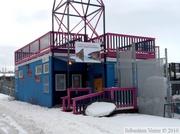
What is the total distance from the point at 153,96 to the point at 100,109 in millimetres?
2477

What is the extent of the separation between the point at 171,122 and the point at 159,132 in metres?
1.89

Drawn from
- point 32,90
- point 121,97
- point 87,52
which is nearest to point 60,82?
point 87,52

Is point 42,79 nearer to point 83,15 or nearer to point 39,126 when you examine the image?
point 83,15

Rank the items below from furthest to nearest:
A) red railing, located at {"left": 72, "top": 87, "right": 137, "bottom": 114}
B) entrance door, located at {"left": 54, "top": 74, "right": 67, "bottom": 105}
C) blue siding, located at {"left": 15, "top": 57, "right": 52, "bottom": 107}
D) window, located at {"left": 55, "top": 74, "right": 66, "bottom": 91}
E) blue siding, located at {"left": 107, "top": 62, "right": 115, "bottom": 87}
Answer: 1. blue siding, located at {"left": 15, "top": 57, "right": 52, "bottom": 107}
2. window, located at {"left": 55, "top": 74, "right": 66, "bottom": 91}
3. entrance door, located at {"left": 54, "top": 74, "right": 67, "bottom": 105}
4. blue siding, located at {"left": 107, "top": 62, "right": 115, "bottom": 87}
5. red railing, located at {"left": 72, "top": 87, "right": 137, "bottom": 114}

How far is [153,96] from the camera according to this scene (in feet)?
41.9

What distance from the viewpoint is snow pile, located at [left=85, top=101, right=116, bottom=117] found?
40.2ft

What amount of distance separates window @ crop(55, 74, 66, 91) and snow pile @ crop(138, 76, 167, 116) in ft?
19.2

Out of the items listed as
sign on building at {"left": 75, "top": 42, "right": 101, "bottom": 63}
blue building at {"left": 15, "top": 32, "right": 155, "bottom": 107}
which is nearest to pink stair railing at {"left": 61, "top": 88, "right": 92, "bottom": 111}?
blue building at {"left": 15, "top": 32, "right": 155, "bottom": 107}

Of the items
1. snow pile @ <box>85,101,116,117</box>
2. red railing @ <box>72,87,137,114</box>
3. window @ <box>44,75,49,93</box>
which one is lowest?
snow pile @ <box>85,101,116,117</box>

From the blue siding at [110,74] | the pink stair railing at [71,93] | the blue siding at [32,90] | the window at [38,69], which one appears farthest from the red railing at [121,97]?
the window at [38,69]

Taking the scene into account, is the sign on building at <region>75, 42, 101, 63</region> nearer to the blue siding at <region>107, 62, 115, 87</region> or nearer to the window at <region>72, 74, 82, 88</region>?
the blue siding at <region>107, 62, 115, 87</region>

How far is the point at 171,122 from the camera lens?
1047 centimetres

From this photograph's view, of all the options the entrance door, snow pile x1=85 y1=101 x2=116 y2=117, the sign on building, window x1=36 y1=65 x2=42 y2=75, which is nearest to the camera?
snow pile x1=85 y1=101 x2=116 y2=117

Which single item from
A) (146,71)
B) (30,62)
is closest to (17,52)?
(30,62)
